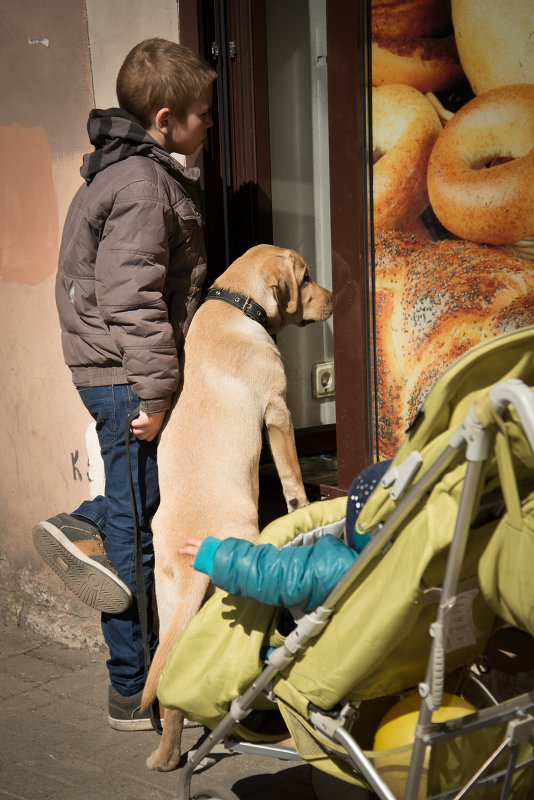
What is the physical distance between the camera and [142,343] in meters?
3.03

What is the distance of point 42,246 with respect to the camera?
4.38 m

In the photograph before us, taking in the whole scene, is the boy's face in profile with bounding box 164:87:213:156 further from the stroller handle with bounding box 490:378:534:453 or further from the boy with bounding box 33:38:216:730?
the stroller handle with bounding box 490:378:534:453

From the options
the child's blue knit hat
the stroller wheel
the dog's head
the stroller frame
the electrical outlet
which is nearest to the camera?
the stroller frame

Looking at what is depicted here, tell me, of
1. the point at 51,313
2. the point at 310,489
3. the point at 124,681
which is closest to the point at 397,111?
the point at 310,489

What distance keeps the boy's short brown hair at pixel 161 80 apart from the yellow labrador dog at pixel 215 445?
2.39 ft

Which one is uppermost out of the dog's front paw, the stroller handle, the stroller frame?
the stroller handle

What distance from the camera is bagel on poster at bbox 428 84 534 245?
111 inches

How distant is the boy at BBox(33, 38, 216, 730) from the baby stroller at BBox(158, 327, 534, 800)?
102 centimetres

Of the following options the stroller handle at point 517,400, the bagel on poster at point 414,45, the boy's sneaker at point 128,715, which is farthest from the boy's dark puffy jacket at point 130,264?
the stroller handle at point 517,400

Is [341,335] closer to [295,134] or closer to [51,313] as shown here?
[295,134]

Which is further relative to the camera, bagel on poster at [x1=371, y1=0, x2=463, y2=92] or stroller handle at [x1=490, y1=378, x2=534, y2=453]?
bagel on poster at [x1=371, y1=0, x2=463, y2=92]

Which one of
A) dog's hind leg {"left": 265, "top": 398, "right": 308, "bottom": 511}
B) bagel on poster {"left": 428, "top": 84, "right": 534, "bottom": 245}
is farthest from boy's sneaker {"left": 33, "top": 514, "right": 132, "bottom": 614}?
bagel on poster {"left": 428, "top": 84, "right": 534, "bottom": 245}

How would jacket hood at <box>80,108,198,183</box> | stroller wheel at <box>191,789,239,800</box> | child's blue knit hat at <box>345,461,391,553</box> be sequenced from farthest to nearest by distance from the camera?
jacket hood at <box>80,108,198,183</box> → stroller wheel at <box>191,789,239,800</box> → child's blue knit hat at <box>345,461,391,553</box>

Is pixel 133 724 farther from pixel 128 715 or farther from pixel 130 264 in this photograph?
pixel 130 264
